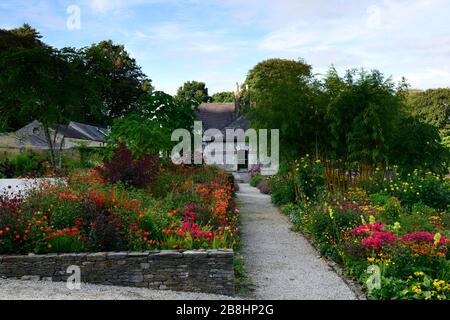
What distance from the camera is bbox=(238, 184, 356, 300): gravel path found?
646cm

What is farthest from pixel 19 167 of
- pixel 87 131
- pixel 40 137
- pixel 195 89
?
pixel 195 89

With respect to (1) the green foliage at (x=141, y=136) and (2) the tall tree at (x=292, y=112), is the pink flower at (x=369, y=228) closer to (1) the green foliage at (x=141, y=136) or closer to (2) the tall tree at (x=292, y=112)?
(2) the tall tree at (x=292, y=112)

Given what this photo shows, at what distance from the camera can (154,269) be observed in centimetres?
641

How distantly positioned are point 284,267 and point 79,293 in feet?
10.8

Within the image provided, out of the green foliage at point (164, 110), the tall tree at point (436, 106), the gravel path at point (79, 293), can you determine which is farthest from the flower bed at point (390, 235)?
the tall tree at point (436, 106)

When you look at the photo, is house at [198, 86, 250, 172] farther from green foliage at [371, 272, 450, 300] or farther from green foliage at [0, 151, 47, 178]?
green foliage at [371, 272, 450, 300]

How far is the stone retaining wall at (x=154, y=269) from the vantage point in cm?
638

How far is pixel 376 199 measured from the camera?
36.3 feet

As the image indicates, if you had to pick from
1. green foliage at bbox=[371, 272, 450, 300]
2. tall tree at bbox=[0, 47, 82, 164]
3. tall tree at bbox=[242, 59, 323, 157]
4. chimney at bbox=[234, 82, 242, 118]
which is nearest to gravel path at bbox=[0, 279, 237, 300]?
green foliage at bbox=[371, 272, 450, 300]

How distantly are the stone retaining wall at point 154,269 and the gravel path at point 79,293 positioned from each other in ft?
0.41

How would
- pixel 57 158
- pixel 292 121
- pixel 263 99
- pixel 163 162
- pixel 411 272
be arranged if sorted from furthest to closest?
pixel 57 158
pixel 163 162
pixel 263 99
pixel 292 121
pixel 411 272
